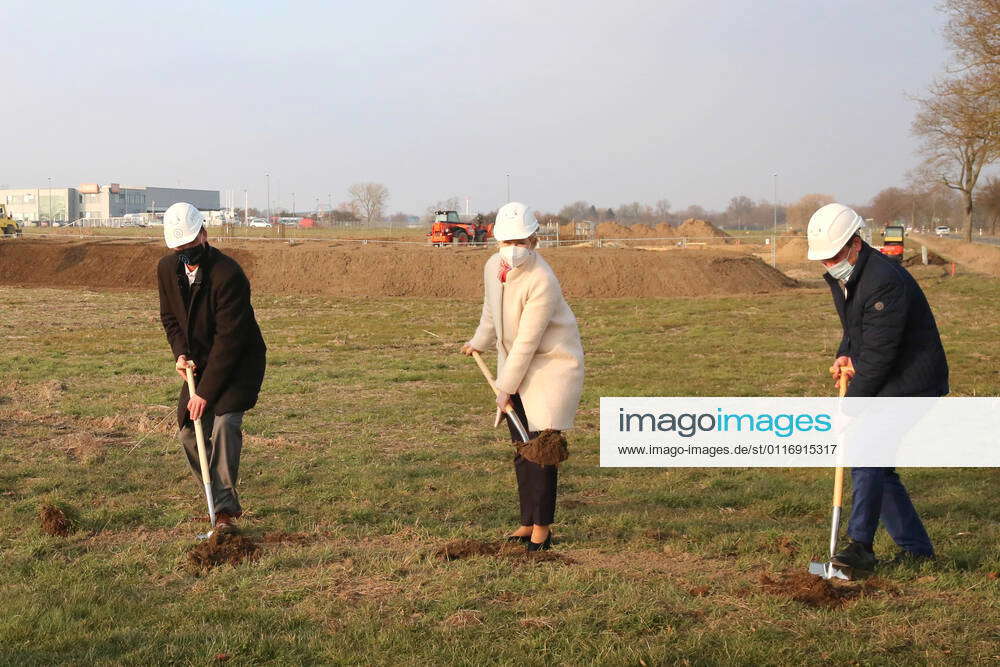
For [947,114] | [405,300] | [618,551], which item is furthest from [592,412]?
[947,114]

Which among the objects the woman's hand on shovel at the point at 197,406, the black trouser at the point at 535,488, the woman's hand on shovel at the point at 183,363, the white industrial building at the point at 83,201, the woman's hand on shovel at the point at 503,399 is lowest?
the black trouser at the point at 535,488

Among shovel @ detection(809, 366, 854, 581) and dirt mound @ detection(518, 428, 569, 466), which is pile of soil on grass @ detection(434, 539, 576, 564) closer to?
dirt mound @ detection(518, 428, 569, 466)

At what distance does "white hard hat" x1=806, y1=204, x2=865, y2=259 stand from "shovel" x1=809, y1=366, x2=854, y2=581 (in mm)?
743

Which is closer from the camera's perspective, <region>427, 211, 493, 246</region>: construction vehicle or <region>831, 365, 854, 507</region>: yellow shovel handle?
<region>831, 365, 854, 507</region>: yellow shovel handle

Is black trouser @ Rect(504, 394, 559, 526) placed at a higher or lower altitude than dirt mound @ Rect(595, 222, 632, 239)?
lower

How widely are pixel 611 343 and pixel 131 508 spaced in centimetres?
1265

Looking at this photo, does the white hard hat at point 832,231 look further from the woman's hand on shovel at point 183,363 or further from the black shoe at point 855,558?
the woman's hand on shovel at point 183,363

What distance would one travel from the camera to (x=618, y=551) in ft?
19.7

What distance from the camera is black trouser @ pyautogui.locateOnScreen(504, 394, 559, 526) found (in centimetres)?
585

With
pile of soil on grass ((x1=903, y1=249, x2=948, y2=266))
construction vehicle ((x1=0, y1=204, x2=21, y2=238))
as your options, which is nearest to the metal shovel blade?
pile of soil on grass ((x1=903, y1=249, x2=948, y2=266))

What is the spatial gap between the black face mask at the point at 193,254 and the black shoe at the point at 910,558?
4532 mm

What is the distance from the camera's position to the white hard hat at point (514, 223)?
18.6ft

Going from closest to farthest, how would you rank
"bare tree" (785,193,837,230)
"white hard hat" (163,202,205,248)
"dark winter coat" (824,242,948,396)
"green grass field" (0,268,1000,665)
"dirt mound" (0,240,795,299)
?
"green grass field" (0,268,1000,665) → "dark winter coat" (824,242,948,396) → "white hard hat" (163,202,205,248) → "dirt mound" (0,240,795,299) → "bare tree" (785,193,837,230)

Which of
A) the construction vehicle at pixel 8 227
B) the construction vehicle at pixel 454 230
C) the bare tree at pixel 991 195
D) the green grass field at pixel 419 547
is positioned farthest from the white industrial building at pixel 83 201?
the green grass field at pixel 419 547
